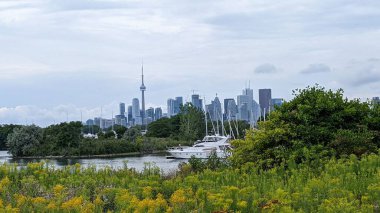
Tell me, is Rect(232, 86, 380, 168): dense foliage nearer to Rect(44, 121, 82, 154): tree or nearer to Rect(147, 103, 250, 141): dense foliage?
Rect(44, 121, 82, 154): tree

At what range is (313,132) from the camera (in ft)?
50.0

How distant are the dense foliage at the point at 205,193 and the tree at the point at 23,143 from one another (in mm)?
70677

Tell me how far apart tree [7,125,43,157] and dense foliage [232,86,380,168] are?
68430 millimetres

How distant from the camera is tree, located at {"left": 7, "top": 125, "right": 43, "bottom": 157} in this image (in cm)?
8025

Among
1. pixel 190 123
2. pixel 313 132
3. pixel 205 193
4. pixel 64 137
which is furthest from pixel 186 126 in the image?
pixel 205 193

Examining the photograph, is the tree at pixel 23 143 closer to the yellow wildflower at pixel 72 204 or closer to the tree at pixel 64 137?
the tree at pixel 64 137

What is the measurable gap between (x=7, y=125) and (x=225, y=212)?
113902 millimetres

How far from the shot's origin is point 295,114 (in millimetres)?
15852

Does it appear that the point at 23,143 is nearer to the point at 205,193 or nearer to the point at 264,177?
the point at 264,177

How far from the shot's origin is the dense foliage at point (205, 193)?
7074mm

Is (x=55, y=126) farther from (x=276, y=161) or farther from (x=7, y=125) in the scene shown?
(x=276, y=161)

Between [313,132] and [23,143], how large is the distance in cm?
7110

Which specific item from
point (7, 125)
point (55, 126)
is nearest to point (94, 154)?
point (55, 126)

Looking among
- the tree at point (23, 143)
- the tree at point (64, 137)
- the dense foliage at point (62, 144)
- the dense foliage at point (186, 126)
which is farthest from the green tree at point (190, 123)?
the tree at point (23, 143)
